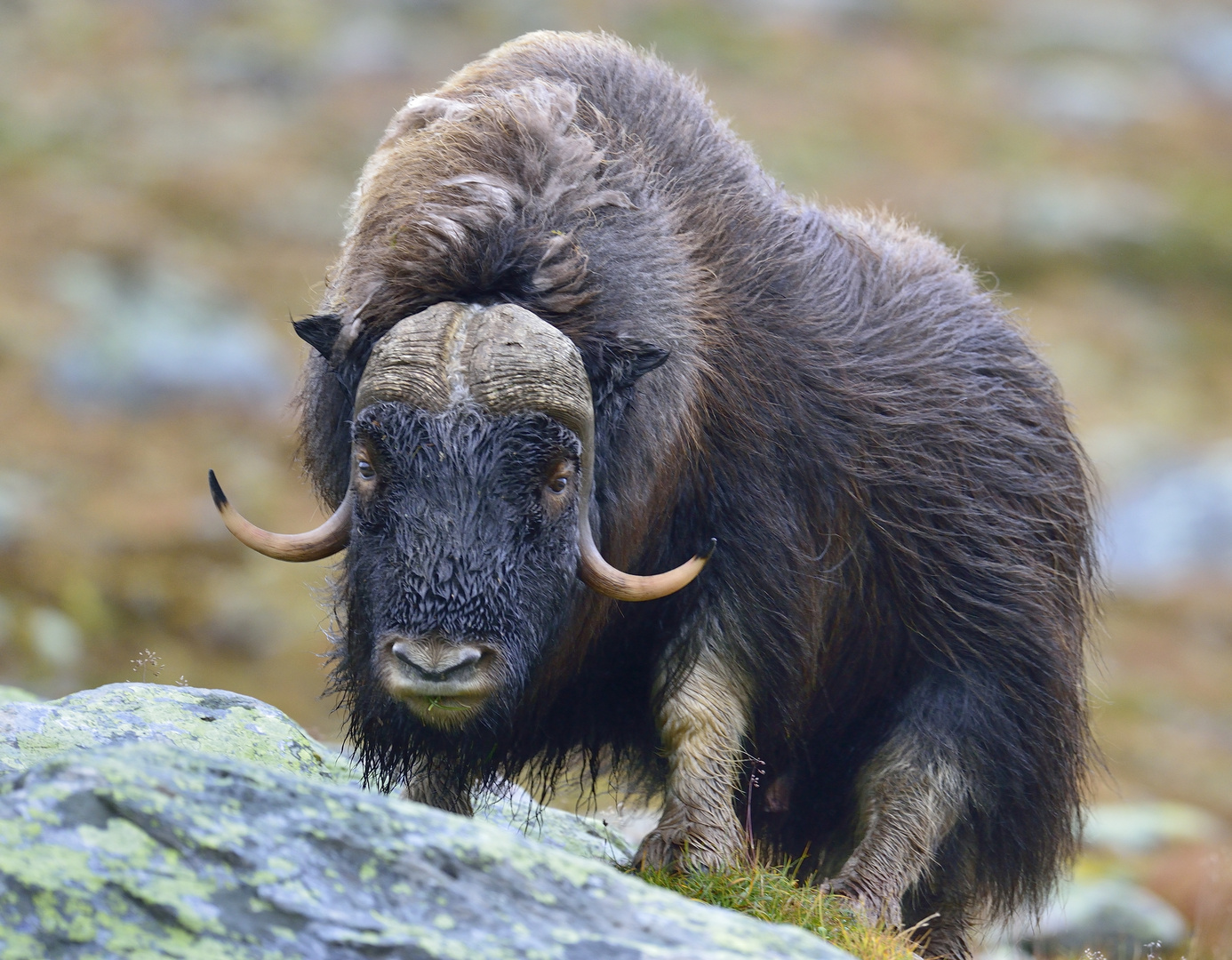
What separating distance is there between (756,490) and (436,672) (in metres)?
1.17

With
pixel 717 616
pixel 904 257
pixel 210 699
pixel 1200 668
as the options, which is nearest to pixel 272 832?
pixel 717 616

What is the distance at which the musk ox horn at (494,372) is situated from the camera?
3.42 metres

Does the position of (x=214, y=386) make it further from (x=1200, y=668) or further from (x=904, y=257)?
(x=904, y=257)

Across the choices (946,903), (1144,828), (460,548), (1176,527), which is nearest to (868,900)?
(946,903)

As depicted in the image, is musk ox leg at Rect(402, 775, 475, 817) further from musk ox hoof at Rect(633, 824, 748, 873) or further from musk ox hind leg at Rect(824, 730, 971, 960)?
musk ox hind leg at Rect(824, 730, 971, 960)

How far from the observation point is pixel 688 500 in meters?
3.95

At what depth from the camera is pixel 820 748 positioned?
466 centimetres

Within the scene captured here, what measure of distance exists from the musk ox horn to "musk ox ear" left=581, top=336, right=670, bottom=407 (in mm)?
64

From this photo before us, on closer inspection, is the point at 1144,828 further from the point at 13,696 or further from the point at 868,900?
the point at 13,696

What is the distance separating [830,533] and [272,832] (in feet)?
6.98

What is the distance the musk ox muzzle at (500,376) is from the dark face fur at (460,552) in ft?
0.11

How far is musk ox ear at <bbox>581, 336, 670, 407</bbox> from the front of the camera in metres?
3.65

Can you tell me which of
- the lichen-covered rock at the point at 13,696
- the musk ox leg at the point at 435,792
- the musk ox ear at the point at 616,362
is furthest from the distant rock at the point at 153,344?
the musk ox ear at the point at 616,362

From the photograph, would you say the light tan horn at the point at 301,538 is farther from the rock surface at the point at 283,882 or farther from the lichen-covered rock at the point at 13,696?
the lichen-covered rock at the point at 13,696
